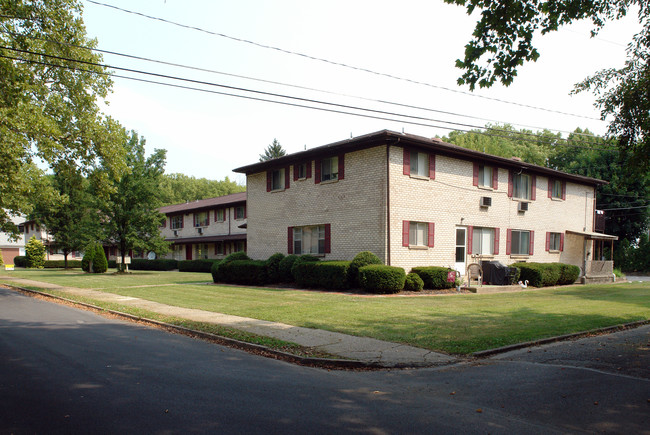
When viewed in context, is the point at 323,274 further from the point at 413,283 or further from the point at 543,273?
the point at 543,273

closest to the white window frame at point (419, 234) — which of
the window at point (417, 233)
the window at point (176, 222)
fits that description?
the window at point (417, 233)

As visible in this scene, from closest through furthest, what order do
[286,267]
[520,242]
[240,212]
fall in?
[286,267], [520,242], [240,212]

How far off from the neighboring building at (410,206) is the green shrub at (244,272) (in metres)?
2.58

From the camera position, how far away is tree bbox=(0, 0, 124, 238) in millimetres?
17500

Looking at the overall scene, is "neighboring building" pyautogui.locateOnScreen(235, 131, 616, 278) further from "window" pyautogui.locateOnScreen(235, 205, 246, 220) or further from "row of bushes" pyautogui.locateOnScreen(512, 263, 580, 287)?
"window" pyautogui.locateOnScreen(235, 205, 246, 220)

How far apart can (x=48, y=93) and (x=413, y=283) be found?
1855 centimetres

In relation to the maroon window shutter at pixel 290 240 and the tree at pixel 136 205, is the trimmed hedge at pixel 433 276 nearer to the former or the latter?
the maroon window shutter at pixel 290 240

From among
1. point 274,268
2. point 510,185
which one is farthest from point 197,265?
point 510,185

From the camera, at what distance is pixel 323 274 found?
20.6 metres

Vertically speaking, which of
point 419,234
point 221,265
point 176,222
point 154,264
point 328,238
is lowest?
point 154,264

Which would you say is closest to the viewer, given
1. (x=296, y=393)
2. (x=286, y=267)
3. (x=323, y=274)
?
(x=296, y=393)

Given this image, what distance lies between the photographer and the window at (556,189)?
1151 inches

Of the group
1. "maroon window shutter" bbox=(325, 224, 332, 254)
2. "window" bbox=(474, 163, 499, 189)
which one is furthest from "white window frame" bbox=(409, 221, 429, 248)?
"window" bbox=(474, 163, 499, 189)

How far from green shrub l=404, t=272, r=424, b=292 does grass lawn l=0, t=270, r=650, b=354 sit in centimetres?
164
